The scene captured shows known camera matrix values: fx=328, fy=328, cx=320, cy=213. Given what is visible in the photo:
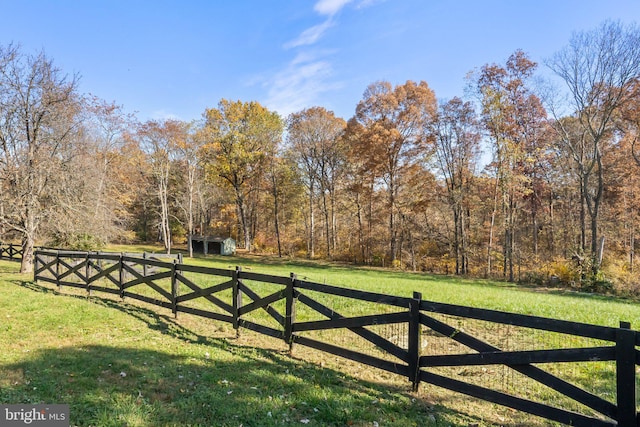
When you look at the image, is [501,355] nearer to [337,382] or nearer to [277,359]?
[337,382]

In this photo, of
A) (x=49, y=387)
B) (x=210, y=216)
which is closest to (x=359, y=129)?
(x=49, y=387)

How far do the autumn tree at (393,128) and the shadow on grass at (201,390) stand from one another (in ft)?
73.6

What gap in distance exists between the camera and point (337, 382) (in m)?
4.57

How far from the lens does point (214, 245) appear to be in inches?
1481

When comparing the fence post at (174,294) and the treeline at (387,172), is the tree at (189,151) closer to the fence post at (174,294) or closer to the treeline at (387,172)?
the treeline at (387,172)

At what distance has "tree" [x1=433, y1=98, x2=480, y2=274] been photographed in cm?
2525

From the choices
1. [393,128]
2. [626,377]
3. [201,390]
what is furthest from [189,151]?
[626,377]

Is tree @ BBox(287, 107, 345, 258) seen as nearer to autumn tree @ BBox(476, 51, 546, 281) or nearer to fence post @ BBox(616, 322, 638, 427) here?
autumn tree @ BBox(476, 51, 546, 281)

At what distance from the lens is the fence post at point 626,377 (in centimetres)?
302

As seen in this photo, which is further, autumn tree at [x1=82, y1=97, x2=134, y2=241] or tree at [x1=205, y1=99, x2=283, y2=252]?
tree at [x1=205, y1=99, x2=283, y2=252]

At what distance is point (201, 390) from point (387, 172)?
80.6 feet

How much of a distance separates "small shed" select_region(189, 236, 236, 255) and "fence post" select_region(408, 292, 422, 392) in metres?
34.3

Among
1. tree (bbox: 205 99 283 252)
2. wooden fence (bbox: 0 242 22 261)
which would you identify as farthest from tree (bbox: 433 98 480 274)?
wooden fence (bbox: 0 242 22 261)

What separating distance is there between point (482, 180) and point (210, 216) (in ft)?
126
